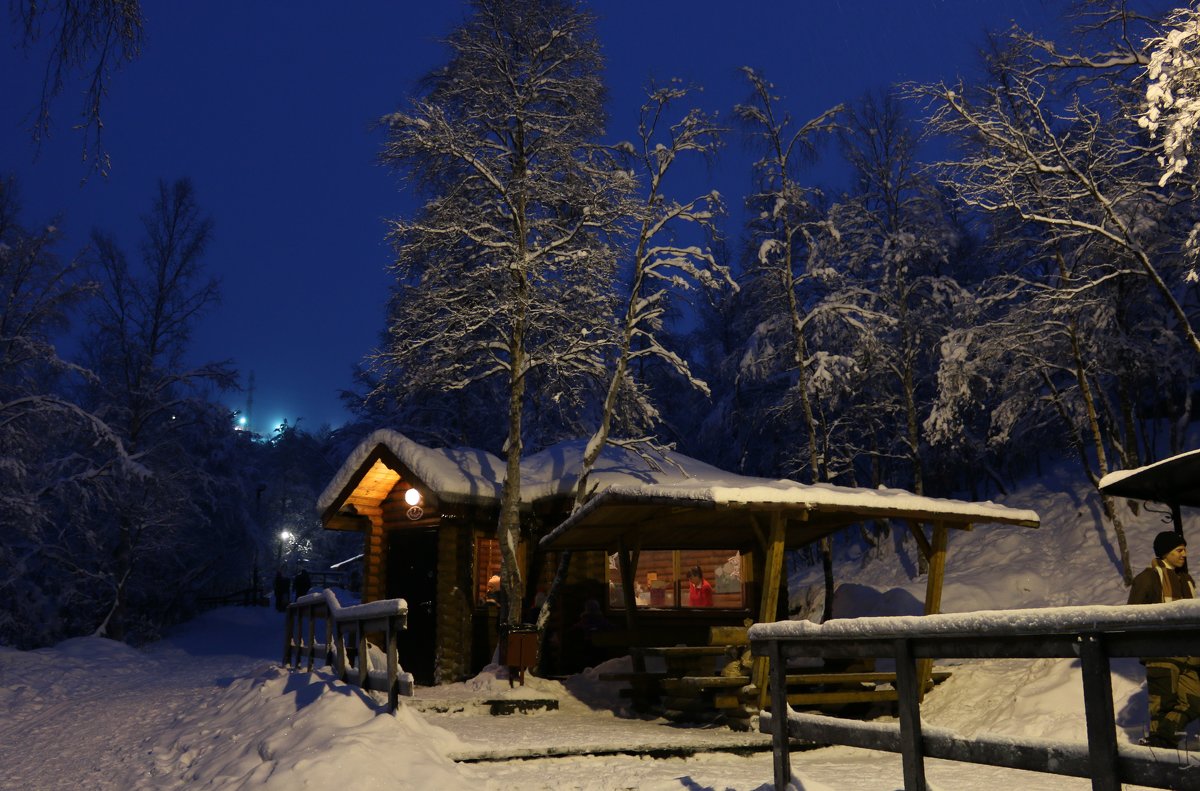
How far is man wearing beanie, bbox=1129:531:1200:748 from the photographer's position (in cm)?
820

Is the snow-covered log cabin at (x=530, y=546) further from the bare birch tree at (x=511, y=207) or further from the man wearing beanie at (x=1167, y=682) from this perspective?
the man wearing beanie at (x=1167, y=682)

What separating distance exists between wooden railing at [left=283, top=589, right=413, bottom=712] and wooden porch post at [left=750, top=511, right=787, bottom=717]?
166 inches

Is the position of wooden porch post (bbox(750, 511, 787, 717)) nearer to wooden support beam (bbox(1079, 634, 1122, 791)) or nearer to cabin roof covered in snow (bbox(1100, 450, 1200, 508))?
cabin roof covered in snow (bbox(1100, 450, 1200, 508))

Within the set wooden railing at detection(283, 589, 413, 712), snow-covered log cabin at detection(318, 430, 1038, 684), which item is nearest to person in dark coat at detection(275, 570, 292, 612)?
snow-covered log cabin at detection(318, 430, 1038, 684)

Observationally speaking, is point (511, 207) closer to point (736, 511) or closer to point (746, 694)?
point (736, 511)

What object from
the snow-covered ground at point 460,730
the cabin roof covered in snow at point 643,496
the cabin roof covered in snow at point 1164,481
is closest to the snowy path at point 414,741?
the snow-covered ground at point 460,730

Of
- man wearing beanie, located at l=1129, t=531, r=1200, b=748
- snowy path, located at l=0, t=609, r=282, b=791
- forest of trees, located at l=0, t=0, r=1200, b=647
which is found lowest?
snowy path, located at l=0, t=609, r=282, b=791

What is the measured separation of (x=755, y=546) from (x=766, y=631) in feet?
41.6

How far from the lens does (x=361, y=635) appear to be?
32.6 feet

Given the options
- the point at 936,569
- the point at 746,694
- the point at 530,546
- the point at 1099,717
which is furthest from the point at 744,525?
the point at 1099,717

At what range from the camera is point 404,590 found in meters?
19.0

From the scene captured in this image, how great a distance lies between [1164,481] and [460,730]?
7.79 metres

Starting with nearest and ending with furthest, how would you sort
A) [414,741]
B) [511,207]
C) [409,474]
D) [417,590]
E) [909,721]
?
[909,721] → [414,741] → [511,207] → [409,474] → [417,590]

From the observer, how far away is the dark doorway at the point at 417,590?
1828cm
